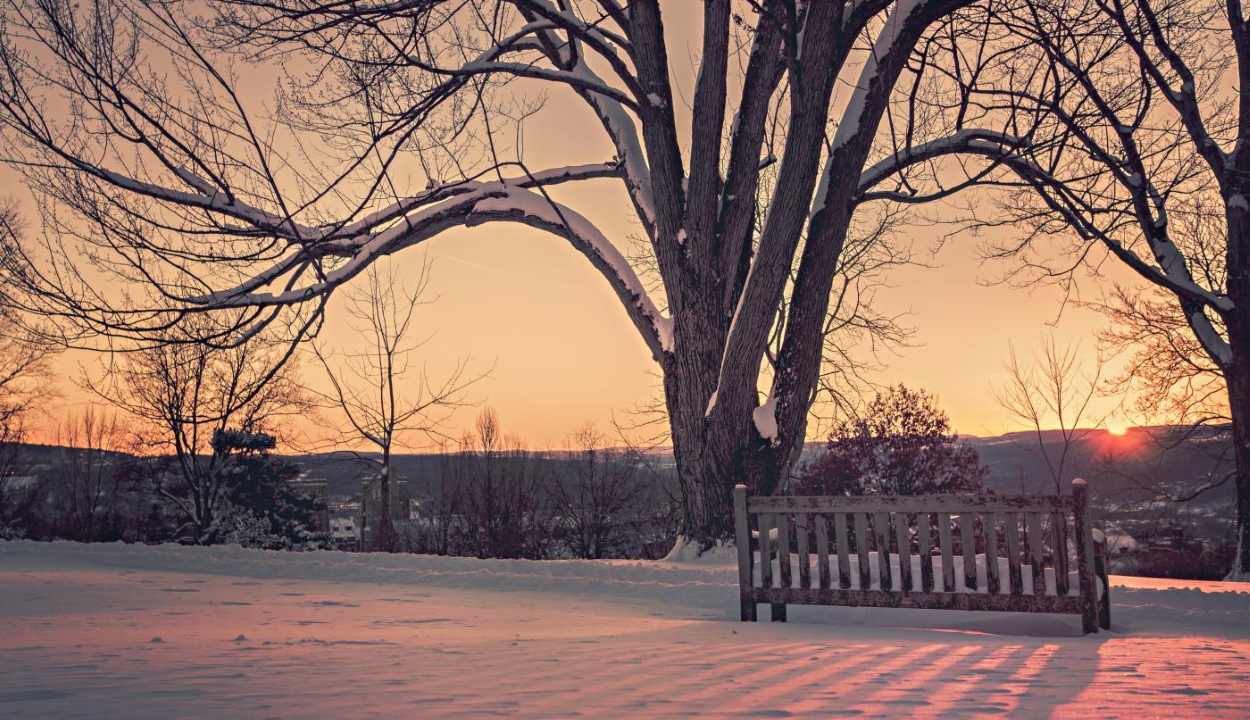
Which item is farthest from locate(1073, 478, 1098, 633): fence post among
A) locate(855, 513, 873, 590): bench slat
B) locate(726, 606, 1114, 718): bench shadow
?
locate(855, 513, 873, 590): bench slat

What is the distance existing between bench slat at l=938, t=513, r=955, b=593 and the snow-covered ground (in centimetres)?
36

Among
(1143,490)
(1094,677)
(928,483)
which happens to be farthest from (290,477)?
(1094,677)

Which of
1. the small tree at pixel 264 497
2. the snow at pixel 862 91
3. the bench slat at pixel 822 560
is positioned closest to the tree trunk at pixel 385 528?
the small tree at pixel 264 497

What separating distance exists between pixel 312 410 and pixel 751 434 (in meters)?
24.1

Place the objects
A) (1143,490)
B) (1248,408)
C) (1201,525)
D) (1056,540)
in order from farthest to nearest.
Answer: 1. (1201,525)
2. (1143,490)
3. (1248,408)
4. (1056,540)

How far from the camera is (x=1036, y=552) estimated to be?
7078 millimetres

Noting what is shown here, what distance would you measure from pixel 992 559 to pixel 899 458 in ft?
39.3

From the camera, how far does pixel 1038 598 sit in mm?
7176

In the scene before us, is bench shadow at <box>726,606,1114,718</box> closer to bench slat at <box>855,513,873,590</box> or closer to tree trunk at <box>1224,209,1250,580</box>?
bench slat at <box>855,513,873,590</box>

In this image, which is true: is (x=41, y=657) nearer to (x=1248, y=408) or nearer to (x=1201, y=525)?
(x=1248, y=408)

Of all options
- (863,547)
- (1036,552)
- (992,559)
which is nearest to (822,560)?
(863,547)

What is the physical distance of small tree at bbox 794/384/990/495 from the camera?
18.8 m

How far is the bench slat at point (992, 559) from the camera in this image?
277 inches

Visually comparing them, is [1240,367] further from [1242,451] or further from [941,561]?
[941,561]
